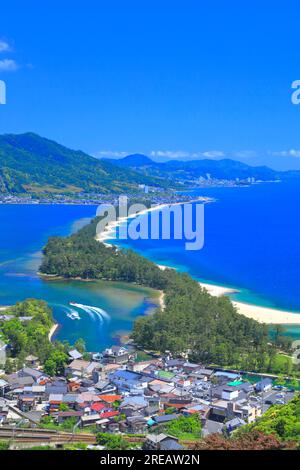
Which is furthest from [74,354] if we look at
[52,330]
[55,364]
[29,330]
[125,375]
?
[52,330]

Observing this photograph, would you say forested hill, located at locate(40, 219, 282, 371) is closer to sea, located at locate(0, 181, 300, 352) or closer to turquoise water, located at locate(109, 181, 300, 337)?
sea, located at locate(0, 181, 300, 352)

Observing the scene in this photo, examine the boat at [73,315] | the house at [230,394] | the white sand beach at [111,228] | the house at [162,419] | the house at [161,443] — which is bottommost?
the house at [162,419]

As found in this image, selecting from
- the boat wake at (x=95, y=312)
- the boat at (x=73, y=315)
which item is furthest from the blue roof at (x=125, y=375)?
the boat at (x=73, y=315)

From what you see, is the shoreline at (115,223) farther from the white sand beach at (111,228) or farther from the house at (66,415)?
the house at (66,415)

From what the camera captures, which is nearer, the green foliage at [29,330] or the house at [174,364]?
the house at [174,364]

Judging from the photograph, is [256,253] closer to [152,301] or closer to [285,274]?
[285,274]

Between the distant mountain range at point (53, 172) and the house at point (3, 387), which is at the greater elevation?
the distant mountain range at point (53, 172)

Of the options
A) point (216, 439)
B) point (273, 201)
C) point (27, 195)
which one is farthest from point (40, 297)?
point (273, 201)
